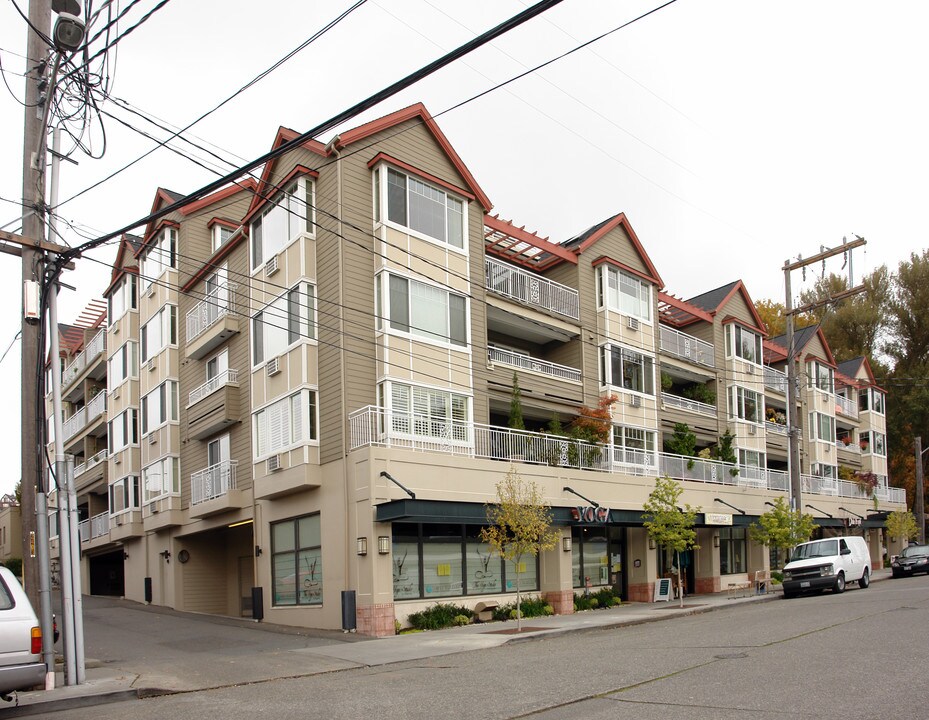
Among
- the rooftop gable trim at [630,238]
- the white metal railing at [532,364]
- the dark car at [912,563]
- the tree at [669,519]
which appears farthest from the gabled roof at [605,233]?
the dark car at [912,563]

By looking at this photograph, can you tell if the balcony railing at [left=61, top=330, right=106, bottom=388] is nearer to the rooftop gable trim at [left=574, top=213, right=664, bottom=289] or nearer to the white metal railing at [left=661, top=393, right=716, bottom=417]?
the rooftop gable trim at [left=574, top=213, right=664, bottom=289]

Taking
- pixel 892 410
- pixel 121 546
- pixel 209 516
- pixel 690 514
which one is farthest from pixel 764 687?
A: pixel 892 410

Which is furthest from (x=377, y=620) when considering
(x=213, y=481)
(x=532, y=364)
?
(x=532, y=364)

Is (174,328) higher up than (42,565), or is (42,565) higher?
(174,328)

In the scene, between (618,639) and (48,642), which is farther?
(618,639)

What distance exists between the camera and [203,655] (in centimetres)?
1809

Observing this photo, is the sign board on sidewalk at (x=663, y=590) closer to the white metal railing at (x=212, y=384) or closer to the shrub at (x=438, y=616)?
the shrub at (x=438, y=616)

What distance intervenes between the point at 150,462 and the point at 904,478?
5340cm

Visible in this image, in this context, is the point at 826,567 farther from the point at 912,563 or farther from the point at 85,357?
the point at 85,357

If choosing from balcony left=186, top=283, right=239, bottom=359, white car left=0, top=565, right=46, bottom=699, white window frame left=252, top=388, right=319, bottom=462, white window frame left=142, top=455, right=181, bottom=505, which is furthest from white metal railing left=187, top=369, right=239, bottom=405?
white car left=0, top=565, right=46, bottom=699

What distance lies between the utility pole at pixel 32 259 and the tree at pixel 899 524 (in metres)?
46.2

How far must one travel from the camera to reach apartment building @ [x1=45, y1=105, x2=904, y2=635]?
912 inches

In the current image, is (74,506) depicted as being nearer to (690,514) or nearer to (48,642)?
(48,642)

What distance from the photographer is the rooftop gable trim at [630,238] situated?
107 feet
